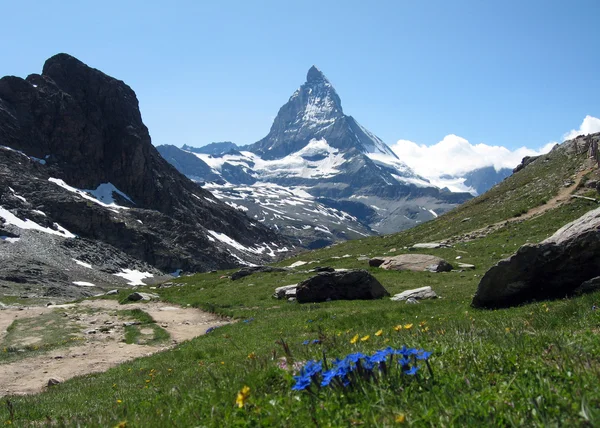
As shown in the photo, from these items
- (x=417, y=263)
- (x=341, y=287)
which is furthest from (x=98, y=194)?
(x=341, y=287)

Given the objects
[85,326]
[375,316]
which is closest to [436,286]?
[375,316]

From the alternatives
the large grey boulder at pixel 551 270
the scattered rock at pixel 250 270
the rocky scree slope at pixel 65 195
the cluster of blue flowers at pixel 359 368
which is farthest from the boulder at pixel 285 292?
the rocky scree slope at pixel 65 195

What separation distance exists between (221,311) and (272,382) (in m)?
26.1

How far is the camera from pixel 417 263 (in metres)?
39.2

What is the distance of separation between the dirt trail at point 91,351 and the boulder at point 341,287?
19.8 feet

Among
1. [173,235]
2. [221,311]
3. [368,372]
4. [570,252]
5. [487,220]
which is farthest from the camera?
[173,235]

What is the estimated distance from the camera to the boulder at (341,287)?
91.5ft

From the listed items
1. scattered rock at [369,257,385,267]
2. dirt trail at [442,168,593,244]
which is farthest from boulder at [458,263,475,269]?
dirt trail at [442,168,593,244]

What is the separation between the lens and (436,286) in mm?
28906

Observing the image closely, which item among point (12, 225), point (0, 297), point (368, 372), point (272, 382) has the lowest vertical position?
point (0, 297)

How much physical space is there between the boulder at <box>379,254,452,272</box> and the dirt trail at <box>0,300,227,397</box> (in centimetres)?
1805

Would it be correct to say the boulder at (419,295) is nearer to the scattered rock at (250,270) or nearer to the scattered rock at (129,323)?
the scattered rock at (129,323)

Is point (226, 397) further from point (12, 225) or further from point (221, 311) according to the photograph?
point (12, 225)

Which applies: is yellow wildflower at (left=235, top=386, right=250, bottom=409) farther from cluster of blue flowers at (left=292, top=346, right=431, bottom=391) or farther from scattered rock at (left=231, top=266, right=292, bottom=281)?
scattered rock at (left=231, top=266, right=292, bottom=281)
